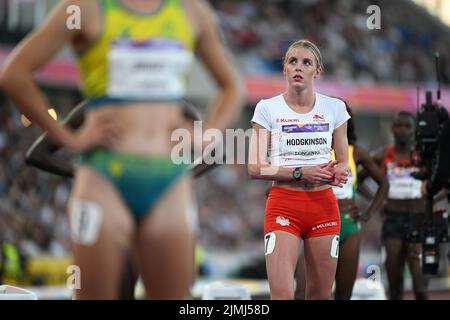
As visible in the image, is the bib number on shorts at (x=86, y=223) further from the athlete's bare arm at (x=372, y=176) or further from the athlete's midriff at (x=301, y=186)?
the athlete's bare arm at (x=372, y=176)

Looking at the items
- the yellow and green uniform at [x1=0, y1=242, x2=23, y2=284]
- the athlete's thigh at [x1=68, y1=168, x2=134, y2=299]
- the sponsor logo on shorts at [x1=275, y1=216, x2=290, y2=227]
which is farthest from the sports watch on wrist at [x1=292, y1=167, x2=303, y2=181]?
the yellow and green uniform at [x1=0, y1=242, x2=23, y2=284]

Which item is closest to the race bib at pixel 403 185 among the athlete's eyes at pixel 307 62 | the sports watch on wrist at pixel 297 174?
the sports watch on wrist at pixel 297 174

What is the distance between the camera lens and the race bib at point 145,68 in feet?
14.1

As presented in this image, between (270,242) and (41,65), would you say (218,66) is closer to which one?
(41,65)

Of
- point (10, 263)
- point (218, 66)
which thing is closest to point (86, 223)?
point (218, 66)

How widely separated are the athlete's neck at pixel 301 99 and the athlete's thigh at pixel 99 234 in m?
2.85

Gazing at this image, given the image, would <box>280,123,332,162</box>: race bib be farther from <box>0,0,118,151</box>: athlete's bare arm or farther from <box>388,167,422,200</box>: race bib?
<box>388,167,422,200</box>: race bib

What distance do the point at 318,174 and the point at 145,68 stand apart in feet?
8.39

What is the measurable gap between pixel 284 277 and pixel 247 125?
22.2 m

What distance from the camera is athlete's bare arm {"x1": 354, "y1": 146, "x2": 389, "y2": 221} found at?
379 inches

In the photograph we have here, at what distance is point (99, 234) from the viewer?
416 cm

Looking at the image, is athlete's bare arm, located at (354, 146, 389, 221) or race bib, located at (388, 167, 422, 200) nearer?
athlete's bare arm, located at (354, 146, 389, 221)

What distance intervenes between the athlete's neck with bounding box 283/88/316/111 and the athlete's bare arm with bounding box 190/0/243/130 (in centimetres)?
236
